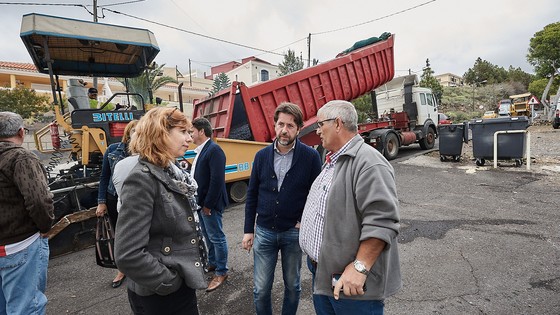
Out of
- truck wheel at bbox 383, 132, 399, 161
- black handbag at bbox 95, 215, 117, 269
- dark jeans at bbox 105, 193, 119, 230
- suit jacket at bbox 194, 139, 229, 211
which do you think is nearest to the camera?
black handbag at bbox 95, 215, 117, 269

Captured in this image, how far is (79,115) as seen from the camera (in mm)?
4531

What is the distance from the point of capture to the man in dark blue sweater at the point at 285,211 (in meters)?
2.20

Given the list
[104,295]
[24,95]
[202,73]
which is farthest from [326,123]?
[202,73]

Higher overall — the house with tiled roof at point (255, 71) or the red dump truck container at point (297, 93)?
the house with tiled roof at point (255, 71)

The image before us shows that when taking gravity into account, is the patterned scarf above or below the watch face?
above

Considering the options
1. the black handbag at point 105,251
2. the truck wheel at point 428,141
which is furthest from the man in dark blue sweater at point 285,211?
the truck wheel at point 428,141

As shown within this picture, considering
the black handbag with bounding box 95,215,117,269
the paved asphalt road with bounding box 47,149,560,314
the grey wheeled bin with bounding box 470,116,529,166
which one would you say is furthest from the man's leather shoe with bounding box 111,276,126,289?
the grey wheeled bin with bounding box 470,116,529,166

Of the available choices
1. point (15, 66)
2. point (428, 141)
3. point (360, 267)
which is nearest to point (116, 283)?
point (360, 267)

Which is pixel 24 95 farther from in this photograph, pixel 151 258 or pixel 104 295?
pixel 151 258

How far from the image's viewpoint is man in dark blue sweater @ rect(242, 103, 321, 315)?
2.20 meters

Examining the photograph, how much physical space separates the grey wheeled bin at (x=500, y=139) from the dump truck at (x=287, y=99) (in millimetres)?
2679

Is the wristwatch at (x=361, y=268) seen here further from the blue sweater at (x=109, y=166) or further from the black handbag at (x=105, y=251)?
the blue sweater at (x=109, y=166)

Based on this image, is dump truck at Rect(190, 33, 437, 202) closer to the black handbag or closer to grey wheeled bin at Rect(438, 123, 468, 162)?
grey wheeled bin at Rect(438, 123, 468, 162)

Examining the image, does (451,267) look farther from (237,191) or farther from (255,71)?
(255,71)
